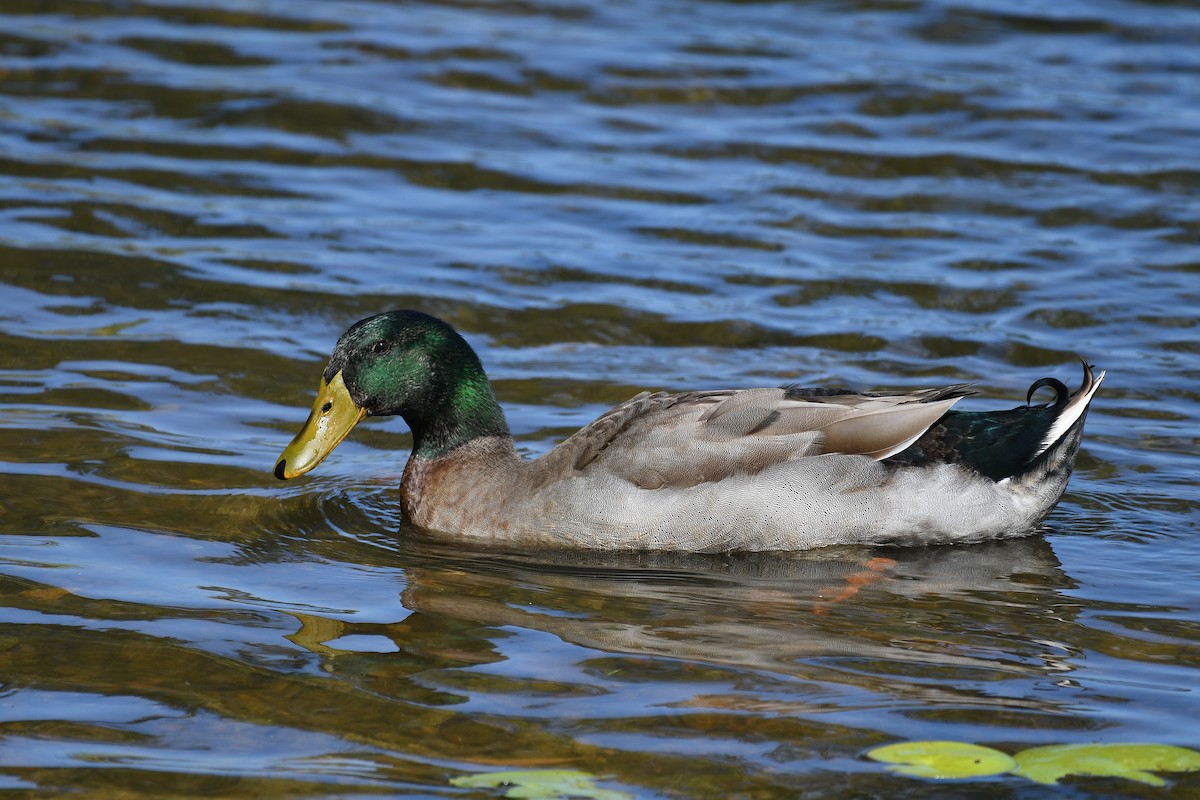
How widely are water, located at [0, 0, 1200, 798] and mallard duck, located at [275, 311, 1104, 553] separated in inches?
6.3

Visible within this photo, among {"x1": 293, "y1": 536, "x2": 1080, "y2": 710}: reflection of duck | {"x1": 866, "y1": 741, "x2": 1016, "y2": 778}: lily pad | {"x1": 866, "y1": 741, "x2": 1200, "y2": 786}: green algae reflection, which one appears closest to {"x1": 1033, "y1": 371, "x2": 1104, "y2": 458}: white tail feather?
{"x1": 293, "y1": 536, "x2": 1080, "y2": 710}: reflection of duck

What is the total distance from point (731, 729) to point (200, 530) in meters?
2.82

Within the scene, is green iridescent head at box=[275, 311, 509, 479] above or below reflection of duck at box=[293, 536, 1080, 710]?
above

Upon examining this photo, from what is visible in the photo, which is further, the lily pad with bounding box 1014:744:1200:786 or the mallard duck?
the mallard duck

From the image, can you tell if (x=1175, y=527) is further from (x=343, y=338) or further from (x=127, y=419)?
(x=127, y=419)

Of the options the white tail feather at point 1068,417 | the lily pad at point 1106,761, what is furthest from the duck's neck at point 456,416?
the lily pad at point 1106,761

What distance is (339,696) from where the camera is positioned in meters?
5.33

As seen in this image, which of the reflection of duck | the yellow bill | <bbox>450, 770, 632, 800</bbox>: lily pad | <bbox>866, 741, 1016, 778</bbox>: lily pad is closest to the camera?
<bbox>450, 770, 632, 800</bbox>: lily pad

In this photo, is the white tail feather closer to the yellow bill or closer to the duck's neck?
the duck's neck

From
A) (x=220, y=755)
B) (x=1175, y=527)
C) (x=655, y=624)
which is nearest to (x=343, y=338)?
(x=655, y=624)

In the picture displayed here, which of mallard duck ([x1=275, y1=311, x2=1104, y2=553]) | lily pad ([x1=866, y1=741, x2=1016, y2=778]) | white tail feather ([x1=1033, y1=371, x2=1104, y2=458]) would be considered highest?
white tail feather ([x1=1033, y1=371, x2=1104, y2=458])

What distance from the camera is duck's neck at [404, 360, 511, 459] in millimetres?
7566

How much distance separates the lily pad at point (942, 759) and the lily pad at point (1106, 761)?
2.8 inches

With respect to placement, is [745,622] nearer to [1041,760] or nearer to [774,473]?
[774,473]
